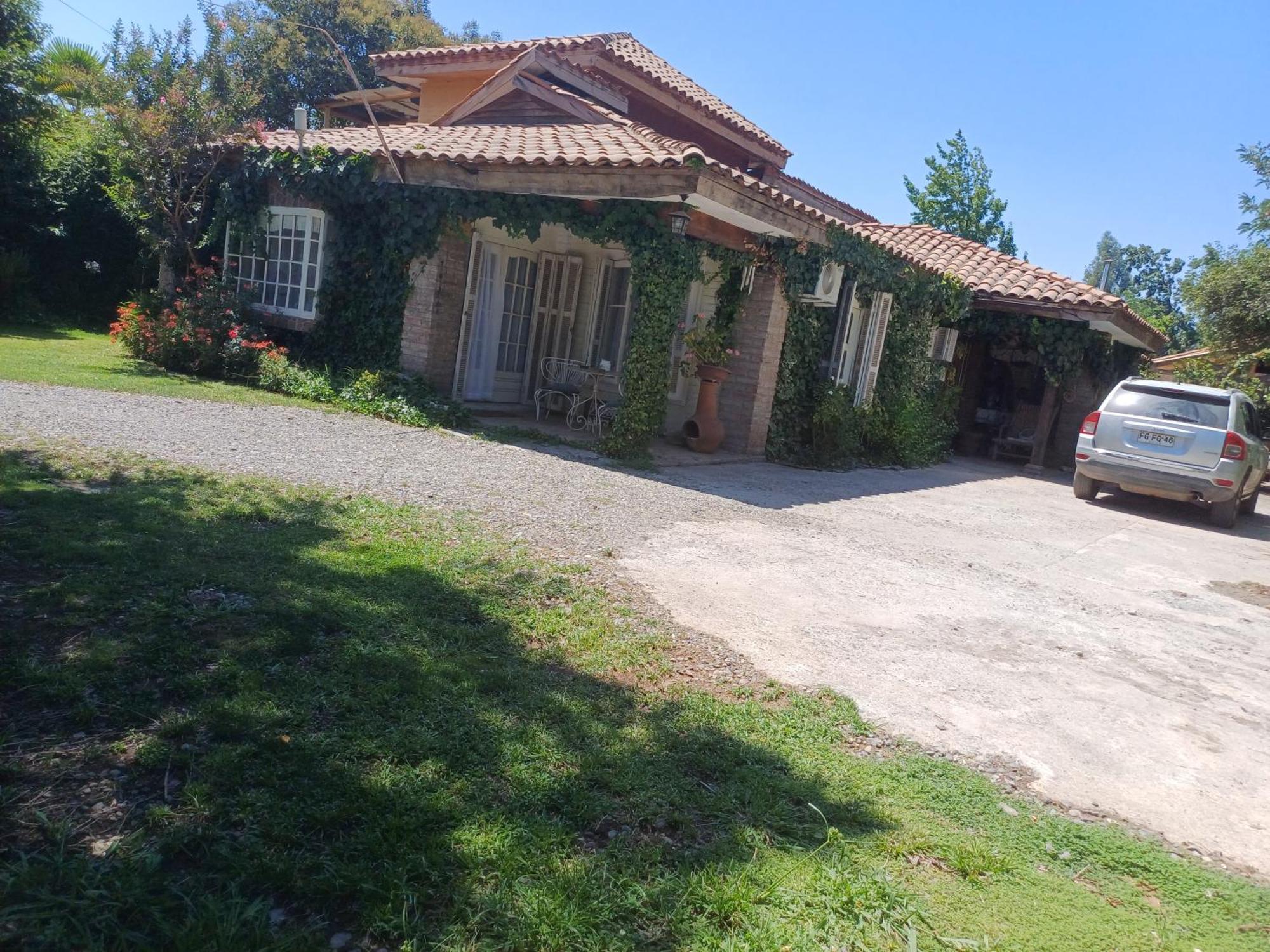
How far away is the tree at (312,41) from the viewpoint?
98.8 feet

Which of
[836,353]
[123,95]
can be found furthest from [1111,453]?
[123,95]

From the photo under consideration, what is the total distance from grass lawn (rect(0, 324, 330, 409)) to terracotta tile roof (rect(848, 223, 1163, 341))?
8.05 meters

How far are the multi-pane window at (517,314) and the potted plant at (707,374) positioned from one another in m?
2.67

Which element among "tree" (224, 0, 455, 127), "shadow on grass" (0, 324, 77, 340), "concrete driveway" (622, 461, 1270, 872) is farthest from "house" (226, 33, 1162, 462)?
"tree" (224, 0, 455, 127)

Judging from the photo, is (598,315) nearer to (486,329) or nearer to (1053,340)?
(486,329)

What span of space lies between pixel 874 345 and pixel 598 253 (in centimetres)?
441

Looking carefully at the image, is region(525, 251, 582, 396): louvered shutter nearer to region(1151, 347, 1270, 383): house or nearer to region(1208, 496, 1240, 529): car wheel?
region(1208, 496, 1240, 529): car wheel

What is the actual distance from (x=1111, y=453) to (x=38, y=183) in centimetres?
1780

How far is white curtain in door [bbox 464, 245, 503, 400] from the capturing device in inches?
469

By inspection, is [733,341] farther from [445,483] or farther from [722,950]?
[722,950]

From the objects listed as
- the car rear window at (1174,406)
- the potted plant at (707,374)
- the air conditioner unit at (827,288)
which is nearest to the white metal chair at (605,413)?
the potted plant at (707,374)

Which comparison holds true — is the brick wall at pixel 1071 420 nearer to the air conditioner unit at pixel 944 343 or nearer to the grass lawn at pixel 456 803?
the air conditioner unit at pixel 944 343

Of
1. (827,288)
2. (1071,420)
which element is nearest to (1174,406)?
(827,288)

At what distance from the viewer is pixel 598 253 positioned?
43.5ft
